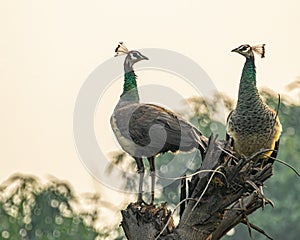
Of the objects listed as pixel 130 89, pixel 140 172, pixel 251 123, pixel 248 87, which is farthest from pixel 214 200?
pixel 248 87

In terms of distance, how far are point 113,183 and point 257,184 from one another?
6.44 ft

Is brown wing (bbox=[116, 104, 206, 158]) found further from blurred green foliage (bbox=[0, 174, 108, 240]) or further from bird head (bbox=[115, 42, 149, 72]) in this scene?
blurred green foliage (bbox=[0, 174, 108, 240])

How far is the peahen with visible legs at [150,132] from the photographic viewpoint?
1210cm

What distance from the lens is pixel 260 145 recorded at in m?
12.8

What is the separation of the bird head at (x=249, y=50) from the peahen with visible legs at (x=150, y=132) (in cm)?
137

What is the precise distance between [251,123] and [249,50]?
0.87 m

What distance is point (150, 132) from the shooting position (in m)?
12.3

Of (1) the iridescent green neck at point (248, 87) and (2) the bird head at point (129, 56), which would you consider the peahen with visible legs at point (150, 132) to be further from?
(1) the iridescent green neck at point (248, 87)

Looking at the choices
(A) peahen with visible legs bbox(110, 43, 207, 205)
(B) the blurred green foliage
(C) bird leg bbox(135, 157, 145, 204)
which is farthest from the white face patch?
(B) the blurred green foliage

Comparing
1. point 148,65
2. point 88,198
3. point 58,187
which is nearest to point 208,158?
point 148,65

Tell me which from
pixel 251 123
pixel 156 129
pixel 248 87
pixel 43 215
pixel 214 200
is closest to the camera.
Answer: pixel 214 200

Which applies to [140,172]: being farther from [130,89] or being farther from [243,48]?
[243,48]

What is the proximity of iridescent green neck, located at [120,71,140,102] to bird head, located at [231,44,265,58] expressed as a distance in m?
1.05

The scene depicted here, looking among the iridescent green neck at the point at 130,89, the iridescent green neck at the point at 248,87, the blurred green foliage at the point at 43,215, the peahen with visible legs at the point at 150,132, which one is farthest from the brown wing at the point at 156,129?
the blurred green foliage at the point at 43,215
